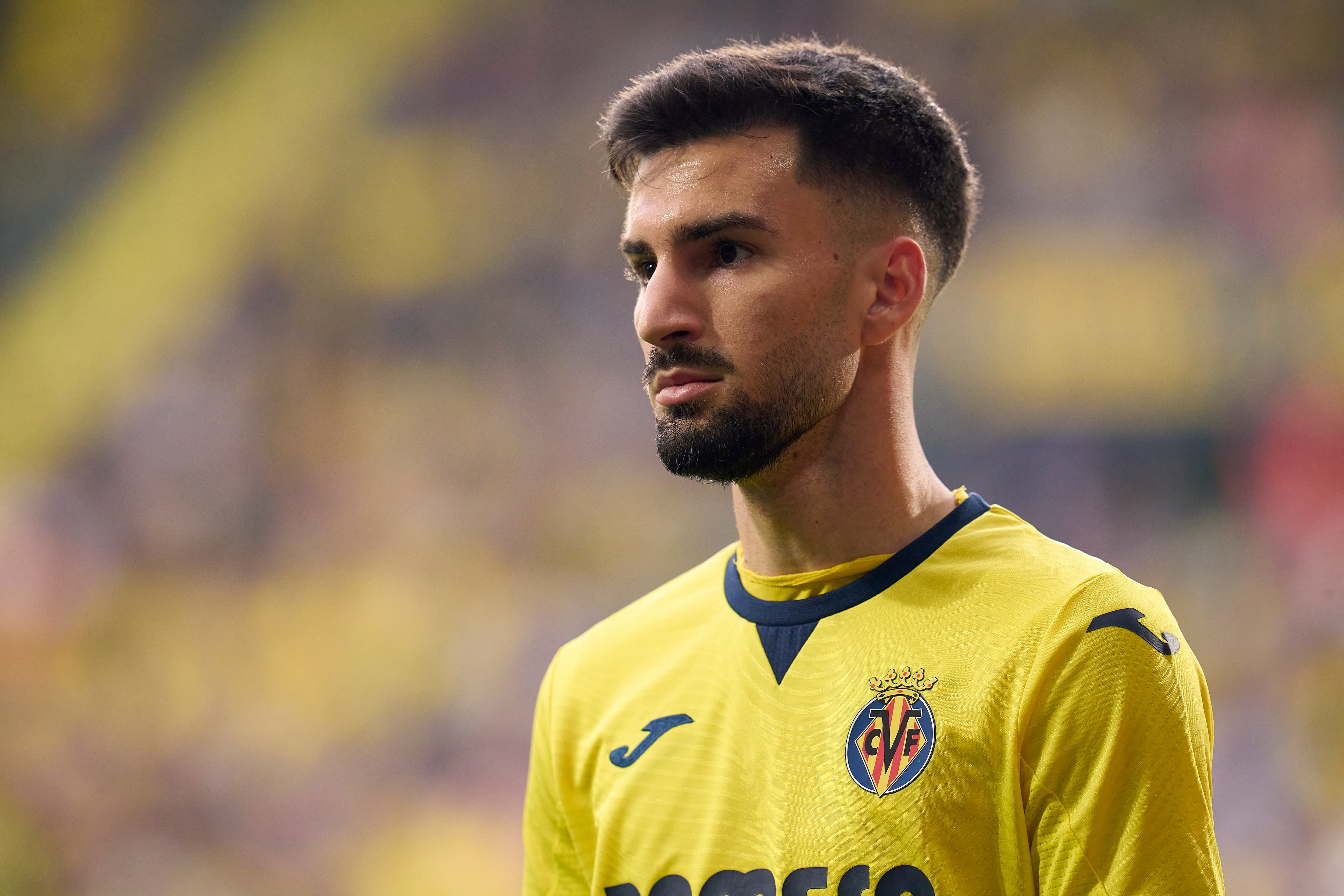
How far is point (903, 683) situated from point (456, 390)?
3.81 meters

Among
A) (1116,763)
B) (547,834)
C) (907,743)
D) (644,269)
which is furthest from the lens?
(547,834)

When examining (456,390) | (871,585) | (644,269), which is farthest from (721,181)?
(456,390)

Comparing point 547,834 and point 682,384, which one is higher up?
point 682,384

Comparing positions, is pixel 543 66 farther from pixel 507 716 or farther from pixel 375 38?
pixel 507 716

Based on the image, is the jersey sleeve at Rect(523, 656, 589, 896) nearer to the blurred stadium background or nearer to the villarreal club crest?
the villarreal club crest

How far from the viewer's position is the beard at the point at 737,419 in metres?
1.41

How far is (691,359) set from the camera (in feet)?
4.69

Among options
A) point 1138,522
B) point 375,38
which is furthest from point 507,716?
point 375,38

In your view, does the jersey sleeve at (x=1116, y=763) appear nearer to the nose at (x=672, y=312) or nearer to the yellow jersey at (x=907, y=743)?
the yellow jersey at (x=907, y=743)

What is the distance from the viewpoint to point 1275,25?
4656 millimetres

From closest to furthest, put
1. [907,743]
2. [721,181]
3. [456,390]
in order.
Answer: [907,743] → [721,181] → [456,390]

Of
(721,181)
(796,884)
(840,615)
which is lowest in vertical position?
(796,884)

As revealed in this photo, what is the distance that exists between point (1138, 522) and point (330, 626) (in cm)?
335

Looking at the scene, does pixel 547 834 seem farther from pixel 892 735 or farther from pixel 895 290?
pixel 895 290
